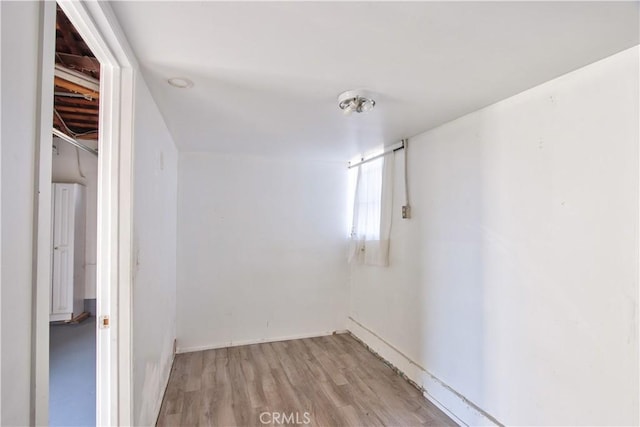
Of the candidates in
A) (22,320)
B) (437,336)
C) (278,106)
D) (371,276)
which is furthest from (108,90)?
(371,276)

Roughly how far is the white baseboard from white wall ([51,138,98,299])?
3.83 metres

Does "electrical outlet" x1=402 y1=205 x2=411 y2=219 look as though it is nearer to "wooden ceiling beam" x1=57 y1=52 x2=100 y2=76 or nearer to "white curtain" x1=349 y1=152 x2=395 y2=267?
"white curtain" x1=349 y1=152 x2=395 y2=267

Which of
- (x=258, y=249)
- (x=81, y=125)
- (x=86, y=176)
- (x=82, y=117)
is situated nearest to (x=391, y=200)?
(x=258, y=249)

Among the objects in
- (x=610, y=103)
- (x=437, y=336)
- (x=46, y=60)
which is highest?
(x=610, y=103)

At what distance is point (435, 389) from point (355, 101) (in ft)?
7.25

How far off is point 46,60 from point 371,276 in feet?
10.4

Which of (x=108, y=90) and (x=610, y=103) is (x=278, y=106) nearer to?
(x=108, y=90)

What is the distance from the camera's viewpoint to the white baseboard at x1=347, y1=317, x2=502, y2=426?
1997mm

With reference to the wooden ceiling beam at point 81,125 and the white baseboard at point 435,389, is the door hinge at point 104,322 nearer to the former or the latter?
the white baseboard at point 435,389

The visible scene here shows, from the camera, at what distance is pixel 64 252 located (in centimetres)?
379

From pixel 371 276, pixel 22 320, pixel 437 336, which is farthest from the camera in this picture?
pixel 371 276

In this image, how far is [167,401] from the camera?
2.32m

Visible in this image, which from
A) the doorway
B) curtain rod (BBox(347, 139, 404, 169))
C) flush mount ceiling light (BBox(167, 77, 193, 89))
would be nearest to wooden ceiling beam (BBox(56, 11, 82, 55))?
the doorway

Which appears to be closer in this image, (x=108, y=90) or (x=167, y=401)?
(x=108, y=90)
